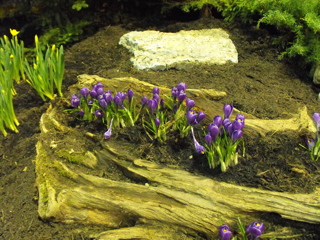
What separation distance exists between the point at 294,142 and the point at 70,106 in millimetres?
2096

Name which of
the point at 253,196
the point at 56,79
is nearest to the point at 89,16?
the point at 56,79

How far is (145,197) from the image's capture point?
100 inches

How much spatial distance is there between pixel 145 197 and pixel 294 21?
8.82 ft

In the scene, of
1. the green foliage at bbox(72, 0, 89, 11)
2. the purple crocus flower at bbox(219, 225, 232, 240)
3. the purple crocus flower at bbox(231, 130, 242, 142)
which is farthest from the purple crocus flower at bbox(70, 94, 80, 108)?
the green foliage at bbox(72, 0, 89, 11)

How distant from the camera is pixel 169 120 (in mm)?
3068

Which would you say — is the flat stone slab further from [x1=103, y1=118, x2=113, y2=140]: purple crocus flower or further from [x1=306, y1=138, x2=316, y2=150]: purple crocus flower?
[x1=306, y1=138, x2=316, y2=150]: purple crocus flower

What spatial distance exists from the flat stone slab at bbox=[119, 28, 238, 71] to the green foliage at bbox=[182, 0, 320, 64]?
0.49m

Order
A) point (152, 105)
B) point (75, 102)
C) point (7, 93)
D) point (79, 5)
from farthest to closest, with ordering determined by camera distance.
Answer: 1. point (79, 5)
2. point (7, 93)
3. point (75, 102)
4. point (152, 105)

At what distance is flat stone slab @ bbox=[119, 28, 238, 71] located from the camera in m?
4.09

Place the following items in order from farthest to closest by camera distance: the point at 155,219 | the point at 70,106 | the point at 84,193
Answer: the point at 70,106 → the point at 84,193 → the point at 155,219

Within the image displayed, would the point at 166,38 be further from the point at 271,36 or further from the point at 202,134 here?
the point at 202,134

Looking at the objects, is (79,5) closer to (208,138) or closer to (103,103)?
(103,103)

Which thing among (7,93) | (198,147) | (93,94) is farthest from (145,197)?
(7,93)

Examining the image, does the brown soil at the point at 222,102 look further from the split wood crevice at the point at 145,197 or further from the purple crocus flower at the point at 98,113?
the purple crocus flower at the point at 98,113
